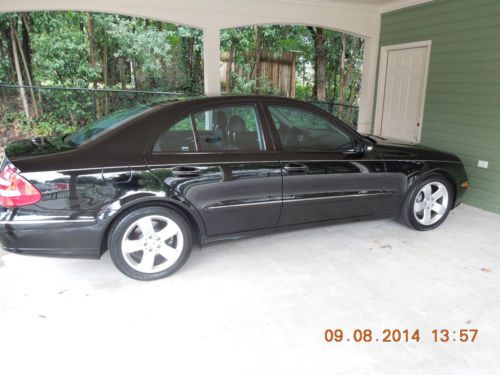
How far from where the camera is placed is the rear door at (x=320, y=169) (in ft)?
10.6

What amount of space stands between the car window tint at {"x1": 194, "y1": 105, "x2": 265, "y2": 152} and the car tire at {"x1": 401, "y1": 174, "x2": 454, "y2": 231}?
1.78 meters

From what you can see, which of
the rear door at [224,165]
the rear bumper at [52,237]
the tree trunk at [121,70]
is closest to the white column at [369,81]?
the rear door at [224,165]

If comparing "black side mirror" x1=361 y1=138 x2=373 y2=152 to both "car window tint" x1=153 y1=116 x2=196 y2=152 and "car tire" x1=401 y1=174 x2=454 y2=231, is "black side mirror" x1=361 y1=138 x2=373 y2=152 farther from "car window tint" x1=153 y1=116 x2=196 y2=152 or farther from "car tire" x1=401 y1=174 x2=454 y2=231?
"car window tint" x1=153 y1=116 x2=196 y2=152

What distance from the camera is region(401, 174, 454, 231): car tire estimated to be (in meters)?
3.89

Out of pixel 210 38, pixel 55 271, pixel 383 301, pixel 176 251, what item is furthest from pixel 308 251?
pixel 210 38

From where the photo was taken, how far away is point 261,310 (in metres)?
2.57

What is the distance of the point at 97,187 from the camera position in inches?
101

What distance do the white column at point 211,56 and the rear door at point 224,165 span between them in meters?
2.67

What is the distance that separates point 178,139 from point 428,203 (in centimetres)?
272

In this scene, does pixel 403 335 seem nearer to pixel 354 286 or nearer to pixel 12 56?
pixel 354 286

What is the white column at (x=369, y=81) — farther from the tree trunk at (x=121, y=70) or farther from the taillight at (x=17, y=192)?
the tree trunk at (x=121, y=70)

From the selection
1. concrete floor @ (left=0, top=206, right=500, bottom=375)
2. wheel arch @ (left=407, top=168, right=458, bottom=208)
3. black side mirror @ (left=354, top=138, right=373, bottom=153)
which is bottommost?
concrete floor @ (left=0, top=206, right=500, bottom=375)

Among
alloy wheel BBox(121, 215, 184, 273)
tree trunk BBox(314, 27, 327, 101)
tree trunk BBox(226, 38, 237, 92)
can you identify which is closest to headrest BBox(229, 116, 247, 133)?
alloy wheel BBox(121, 215, 184, 273)

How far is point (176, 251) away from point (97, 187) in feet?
2.51
